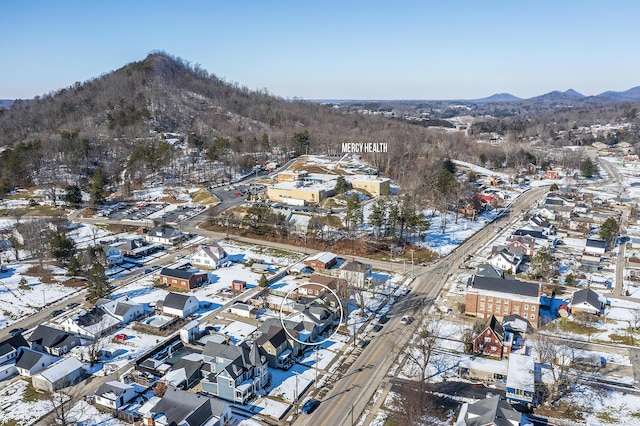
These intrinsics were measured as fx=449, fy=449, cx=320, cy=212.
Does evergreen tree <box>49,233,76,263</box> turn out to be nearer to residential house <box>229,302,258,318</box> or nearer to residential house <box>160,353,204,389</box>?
residential house <box>229,302,258,318</box>

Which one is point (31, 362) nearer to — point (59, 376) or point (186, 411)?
point (59, 376)

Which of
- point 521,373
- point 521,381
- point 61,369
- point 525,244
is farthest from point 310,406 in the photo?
point 525,244

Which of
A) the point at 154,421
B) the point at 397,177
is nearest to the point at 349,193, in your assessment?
the point at 397,177

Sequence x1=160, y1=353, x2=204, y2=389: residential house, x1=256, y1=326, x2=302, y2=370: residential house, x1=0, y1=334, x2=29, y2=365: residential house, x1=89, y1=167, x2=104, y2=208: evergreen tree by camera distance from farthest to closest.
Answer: x1=89, y1=167, x2=104, y2=208: evergreen tree → x1=0, y1=334, x2=29, y2=365: residential house → x1=256, y1=326, x2=302, y2=370: residential house → x1=160, y1=353, x2=204, y2=389: residential house

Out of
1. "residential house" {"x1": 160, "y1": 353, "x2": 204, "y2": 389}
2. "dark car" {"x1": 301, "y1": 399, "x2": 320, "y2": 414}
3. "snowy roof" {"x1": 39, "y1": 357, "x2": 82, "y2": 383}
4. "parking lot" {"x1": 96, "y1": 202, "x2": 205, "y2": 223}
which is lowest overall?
"dark car" {"x1": 301, "y1": 399, "x2": 320, "y2": 414}

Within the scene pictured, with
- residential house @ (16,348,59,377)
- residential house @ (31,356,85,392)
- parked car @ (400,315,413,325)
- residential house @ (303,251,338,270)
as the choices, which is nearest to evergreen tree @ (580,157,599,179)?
residential house @ (303,251,338,270)

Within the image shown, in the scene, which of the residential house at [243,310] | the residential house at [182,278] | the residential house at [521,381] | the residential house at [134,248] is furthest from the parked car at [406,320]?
the residential house at [134,248]
